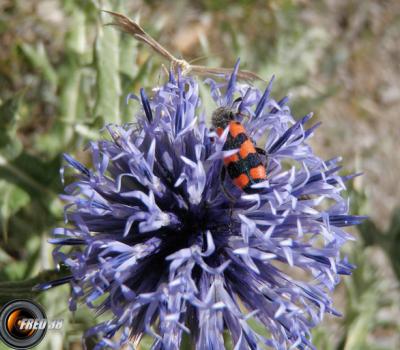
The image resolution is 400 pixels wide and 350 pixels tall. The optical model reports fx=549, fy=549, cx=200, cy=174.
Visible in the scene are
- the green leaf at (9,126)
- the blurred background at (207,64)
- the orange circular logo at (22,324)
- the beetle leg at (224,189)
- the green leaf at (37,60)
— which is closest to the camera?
the beetle leg at (224,189)

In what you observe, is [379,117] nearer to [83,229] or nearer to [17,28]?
[17,28]

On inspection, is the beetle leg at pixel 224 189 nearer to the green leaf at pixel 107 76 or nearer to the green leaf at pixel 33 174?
the green leaf at pixel 107 76

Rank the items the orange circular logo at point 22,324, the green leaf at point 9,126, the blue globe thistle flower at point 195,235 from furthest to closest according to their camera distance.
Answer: the green leaf at point 9,126 < the orange circular logo at point 22,324 < the blue globe thistle flower at point 195,235

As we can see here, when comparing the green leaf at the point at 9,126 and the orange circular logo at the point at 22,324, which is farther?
the green leaf at the point at 9,126

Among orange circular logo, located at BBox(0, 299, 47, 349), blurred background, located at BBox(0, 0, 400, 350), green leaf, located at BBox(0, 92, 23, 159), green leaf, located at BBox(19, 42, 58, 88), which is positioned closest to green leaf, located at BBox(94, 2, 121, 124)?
blurred background, located at BBox(0, 0, 400, 350)

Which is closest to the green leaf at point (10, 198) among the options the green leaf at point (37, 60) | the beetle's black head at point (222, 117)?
the green leaf at point (37, 60)

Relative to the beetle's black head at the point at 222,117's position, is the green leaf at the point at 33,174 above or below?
below

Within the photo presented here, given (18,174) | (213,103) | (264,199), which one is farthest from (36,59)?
(264,199)
